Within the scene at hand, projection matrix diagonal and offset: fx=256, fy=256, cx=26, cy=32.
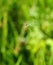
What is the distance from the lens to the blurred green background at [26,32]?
4.75 feet

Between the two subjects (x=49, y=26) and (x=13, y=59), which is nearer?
(x=13, y=59)

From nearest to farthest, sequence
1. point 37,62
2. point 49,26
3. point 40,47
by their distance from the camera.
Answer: point 37,62
point 40,47
point 49,26

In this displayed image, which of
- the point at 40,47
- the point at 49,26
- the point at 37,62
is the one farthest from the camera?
the point at 49,26

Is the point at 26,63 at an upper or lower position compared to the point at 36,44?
lower

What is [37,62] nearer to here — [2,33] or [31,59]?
[31,59]

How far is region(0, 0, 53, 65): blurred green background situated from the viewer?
4.75 ft

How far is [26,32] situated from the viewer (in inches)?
63.0

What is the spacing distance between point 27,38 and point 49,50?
0.53 feet

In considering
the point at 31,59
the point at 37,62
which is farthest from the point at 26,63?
the point at 37,62

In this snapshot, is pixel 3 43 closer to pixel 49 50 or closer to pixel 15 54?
pixel 15 54

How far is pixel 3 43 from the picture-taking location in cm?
153

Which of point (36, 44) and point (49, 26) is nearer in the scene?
point (36, 44)

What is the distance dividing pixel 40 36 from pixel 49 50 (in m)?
0.11

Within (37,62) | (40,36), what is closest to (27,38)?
(40,36)
